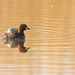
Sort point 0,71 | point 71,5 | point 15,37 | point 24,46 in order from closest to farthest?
point 0,71
point 24,46
point 15,37
point 71,5

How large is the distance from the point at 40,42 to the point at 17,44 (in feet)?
2.77

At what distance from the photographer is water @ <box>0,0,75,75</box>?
1065 cm

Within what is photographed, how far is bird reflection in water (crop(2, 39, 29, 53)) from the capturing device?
1327 centimetres

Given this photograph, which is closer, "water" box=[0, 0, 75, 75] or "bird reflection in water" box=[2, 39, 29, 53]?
"water" box=[0, 0, 75, 75]

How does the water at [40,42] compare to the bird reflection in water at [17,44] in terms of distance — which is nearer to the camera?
the water at [40,42]

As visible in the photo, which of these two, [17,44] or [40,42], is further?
[17,44]

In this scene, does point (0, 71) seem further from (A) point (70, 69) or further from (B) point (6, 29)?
(B) point (6, 29)

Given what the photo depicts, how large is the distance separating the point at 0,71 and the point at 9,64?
2.65 ft

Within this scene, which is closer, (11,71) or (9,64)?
(11,71)

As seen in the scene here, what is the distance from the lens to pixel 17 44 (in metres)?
14.3

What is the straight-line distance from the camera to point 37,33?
15703 millimetres

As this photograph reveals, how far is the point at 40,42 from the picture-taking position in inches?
553

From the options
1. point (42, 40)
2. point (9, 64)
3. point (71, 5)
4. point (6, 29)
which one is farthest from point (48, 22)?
point (9, 64)

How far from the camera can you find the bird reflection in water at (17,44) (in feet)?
43.6
